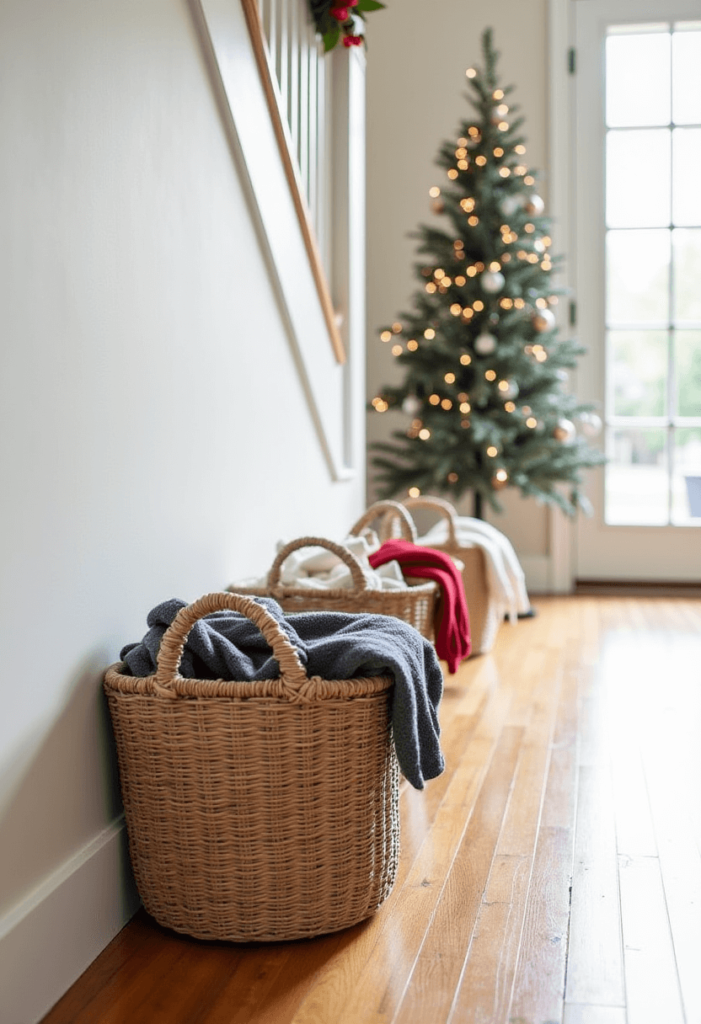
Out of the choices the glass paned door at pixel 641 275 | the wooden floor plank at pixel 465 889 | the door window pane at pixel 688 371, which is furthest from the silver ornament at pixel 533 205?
the wooden floor plank at pixel 465 889

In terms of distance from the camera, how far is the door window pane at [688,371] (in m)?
5.17

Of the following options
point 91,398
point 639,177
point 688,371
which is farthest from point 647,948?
point 639,177

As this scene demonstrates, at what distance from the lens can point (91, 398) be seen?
1.81m

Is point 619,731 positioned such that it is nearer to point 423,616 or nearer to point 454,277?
point 423,616

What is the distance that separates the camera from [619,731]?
300 cm

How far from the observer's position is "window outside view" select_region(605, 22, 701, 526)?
5.13 m

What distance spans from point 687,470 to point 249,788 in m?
3.92

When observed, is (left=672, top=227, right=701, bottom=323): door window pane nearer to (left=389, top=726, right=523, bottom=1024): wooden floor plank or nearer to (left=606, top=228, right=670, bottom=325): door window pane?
(left=606, top=228, right=670, bottom=325): door window pane

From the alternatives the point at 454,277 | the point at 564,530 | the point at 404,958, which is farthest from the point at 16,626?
the point at 564,530

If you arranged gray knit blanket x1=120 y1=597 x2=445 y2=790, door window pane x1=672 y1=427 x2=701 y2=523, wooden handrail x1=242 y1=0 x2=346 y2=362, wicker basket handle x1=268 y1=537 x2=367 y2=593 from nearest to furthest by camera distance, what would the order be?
gray knit blanket x1=120 y1=597 x2=445 y2=790
wicker basket handle x1=268 y1=537 x2=367 y2=593
wooden handrail x1=242 y1=0 x2=346 y2=362
door window pane x1=672 y1=427 x2=701 y2=523

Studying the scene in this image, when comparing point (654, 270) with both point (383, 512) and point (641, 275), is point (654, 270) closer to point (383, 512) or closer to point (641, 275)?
point (641, 275)

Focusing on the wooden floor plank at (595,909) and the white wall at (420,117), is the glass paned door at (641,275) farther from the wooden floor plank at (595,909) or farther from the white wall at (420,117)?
the wooden floor plank at (595,909)

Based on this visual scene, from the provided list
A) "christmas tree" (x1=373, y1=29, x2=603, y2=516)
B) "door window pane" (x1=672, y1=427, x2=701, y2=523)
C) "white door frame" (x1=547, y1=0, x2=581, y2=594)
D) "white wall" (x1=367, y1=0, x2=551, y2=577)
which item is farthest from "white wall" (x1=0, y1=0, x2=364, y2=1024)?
"door window pane" (x1=672, y1=427, x2=701, y2=523)

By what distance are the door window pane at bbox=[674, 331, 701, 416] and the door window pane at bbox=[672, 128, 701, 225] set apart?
0.52 m
